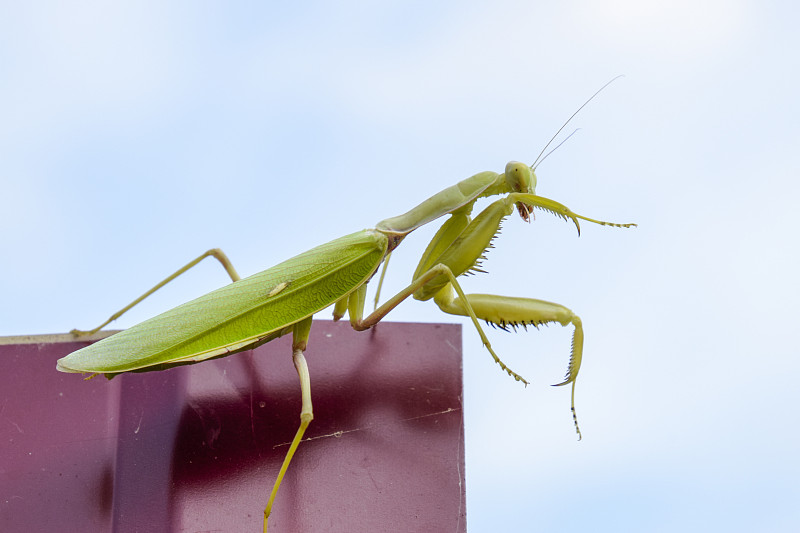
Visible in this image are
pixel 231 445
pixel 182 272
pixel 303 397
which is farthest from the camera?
pixel 182 272

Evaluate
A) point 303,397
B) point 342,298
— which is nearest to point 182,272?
point 342,298

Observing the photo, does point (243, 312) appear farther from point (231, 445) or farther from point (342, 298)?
point (231, 445)

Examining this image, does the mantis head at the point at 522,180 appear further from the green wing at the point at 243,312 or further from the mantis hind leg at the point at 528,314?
the green wing at the point at 243,312

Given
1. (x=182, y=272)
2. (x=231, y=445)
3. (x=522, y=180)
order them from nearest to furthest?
(x=231, y=445)
(x=522, y=180)
(x=182, y=272)

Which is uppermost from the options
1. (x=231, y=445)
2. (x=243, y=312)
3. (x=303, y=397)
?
(x=243, y=312)

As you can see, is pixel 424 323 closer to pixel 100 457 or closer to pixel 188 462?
pixel 188 462

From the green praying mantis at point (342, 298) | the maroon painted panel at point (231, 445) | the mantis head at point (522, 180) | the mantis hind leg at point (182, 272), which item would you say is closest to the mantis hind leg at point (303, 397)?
the green praying mantis at point (342, 298)

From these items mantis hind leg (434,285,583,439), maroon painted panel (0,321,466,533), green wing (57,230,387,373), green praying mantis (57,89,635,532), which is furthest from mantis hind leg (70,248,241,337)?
mantis hind leg (434,285,583,439)

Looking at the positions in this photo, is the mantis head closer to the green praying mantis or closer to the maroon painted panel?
the green praying mantis
